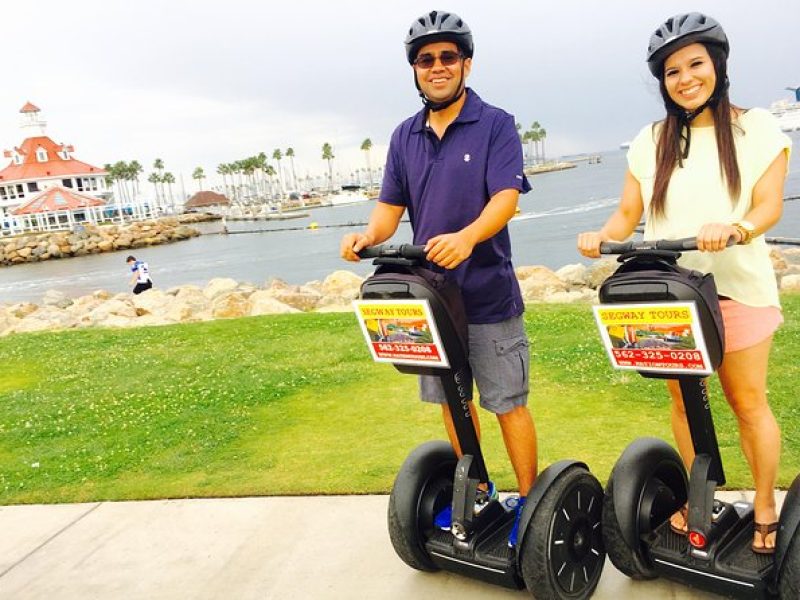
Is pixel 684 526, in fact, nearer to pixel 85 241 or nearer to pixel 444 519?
pixel 444 519

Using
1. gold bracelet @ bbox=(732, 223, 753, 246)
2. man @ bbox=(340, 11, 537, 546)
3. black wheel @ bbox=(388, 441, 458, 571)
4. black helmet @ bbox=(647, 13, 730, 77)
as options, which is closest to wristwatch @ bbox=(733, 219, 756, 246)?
gold bracelet @ bbox=(732, 223, 753, 246)

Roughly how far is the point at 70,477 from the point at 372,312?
9.59ft

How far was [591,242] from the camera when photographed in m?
2.51

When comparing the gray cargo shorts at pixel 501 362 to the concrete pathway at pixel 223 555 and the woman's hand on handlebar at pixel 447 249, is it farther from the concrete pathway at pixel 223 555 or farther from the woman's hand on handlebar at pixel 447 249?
Result: the concrete pathway at pixel 223 555

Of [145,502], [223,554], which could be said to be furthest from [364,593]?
[145,502]

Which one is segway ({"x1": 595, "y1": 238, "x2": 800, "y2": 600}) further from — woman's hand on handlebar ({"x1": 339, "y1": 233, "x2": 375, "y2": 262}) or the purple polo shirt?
woman's hand on handlebar ({"x1": 339, "y1": 233, "x2": 375, "y2": 262})

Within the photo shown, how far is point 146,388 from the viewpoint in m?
6.27

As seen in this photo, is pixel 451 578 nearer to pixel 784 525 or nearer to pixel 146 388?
pixel 784 525

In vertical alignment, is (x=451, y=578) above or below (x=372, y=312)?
below

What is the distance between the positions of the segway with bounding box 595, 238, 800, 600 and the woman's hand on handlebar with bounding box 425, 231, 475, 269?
0.49 metres

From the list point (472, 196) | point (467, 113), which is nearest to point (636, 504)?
point (472, 196)

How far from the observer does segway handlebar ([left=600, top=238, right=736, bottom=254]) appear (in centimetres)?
222

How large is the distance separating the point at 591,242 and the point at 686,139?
485mm

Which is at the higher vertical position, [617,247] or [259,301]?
[617,247]
